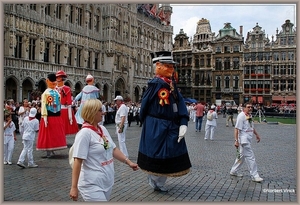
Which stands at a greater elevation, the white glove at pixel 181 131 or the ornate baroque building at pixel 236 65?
the ornate baroque building at pixel 236 65

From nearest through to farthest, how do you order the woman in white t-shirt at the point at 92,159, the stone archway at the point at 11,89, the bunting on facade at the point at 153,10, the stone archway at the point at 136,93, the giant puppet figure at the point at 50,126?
the woman in white t-shirt at the point at 92,159 < the giant puppet figure at the point at 50,126 < the stone archway at the point at 11,89 < the stone archway at the point at 136,93 < the bunting on facade at the point at 153,10

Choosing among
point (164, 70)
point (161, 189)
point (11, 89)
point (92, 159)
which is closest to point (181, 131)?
point (161, 189)

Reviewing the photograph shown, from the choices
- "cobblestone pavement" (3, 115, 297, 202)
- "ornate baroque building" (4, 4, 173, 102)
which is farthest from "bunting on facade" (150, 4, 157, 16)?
"cobblestone pavement" (3, 115, 297, 202)

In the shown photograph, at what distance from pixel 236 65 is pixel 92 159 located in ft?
201

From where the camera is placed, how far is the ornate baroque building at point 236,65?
5509 cm

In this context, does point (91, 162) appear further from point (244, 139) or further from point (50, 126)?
point (50, 126)

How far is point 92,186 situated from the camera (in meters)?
3.57

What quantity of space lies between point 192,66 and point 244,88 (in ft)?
35.6

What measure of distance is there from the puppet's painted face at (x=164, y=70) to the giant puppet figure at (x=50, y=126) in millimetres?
4411

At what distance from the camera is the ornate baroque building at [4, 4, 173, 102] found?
26328 millimetres

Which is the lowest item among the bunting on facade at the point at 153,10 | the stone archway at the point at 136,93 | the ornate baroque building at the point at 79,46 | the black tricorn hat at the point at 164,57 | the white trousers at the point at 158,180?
the white trousers at the point at 158,180

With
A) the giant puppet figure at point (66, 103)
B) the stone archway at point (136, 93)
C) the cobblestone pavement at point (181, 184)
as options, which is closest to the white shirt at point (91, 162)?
the cobblestone pavement at point (181, 184)

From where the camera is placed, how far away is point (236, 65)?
6219 centimetres

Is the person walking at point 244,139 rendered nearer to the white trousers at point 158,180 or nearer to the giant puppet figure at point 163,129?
the giant puppet figure at point 163,129
